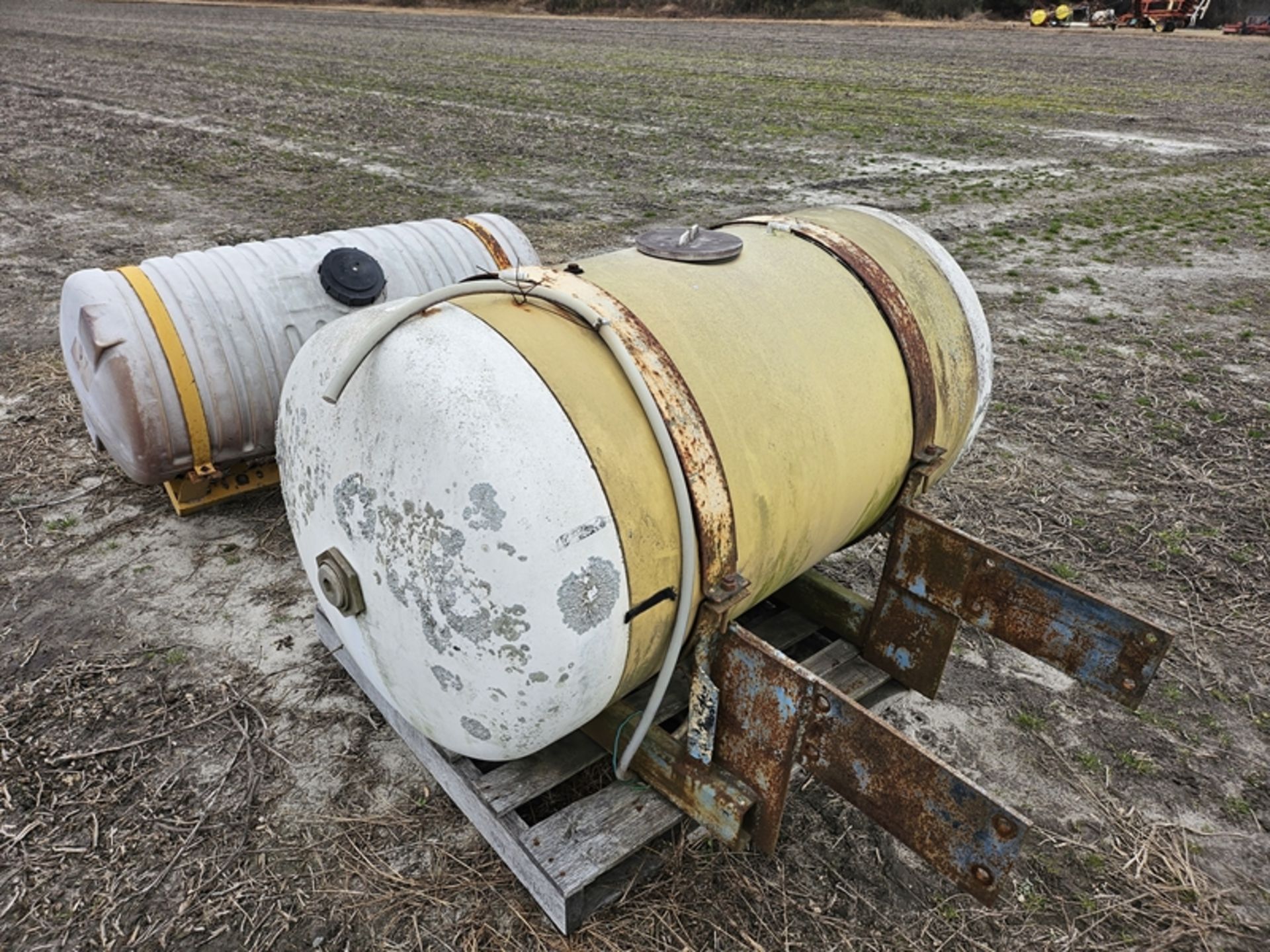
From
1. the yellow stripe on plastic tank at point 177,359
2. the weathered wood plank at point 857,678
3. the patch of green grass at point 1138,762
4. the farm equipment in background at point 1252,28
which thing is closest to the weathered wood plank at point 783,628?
the weathered wood plank at point 857,678

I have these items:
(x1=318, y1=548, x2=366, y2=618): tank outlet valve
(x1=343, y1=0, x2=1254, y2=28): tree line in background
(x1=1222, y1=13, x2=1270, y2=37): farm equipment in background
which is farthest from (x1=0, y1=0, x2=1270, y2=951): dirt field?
(x1=343, y1=0, x2=1254, y2=28): tree line in background

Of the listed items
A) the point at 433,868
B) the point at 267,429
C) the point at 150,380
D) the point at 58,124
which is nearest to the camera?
the point at 433,868

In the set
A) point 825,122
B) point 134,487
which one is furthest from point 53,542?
point 825,122

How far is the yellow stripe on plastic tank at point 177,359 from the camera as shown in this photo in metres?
3.42

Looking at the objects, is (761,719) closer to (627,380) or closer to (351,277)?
(627,380)

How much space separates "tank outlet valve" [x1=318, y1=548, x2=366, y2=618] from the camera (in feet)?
6.73

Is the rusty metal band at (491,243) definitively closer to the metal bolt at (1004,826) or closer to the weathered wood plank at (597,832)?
the weathered wood plank at (597,832)

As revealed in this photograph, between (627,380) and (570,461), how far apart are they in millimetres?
309

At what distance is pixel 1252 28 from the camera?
3031 centimetres

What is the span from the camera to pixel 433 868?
2426mm

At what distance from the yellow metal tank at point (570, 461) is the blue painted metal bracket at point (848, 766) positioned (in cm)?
23

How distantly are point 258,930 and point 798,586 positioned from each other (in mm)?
1982

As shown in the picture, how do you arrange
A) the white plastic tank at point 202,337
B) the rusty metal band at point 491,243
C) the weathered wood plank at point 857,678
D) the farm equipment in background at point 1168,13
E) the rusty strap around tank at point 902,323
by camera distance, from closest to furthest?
the rusty strap around tank at point 902,323, the weathered wood plank at point 857,678, the white plastic tank at point 202,337, the rusty metal band at point 491,243, the farm equipment in background at point 1168,13

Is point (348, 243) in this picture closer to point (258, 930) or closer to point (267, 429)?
point (267, 429)
